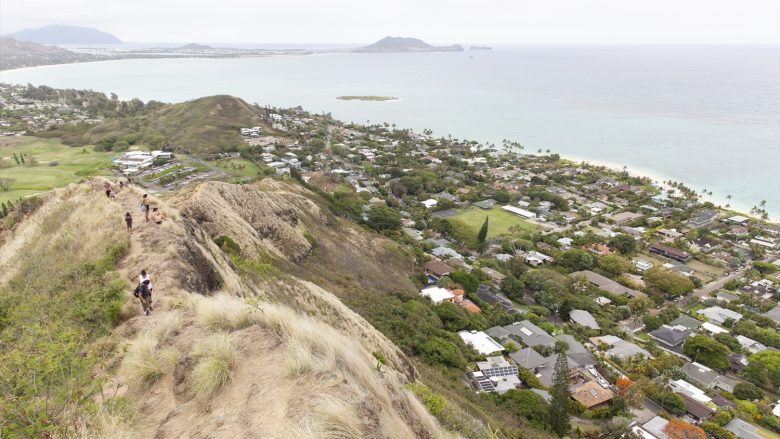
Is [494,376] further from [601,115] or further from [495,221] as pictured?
[601,115]

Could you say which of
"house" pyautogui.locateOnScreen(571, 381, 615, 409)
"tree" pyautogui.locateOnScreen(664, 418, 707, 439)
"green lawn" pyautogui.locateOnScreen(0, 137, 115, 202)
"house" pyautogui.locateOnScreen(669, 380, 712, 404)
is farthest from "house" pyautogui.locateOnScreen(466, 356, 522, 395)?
"green lawn" pyautogui.locateOnScreen(0, 137, 115, 202)

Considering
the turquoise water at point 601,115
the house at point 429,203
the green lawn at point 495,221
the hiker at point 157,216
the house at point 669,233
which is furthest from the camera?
the turquoise water at point 601,115

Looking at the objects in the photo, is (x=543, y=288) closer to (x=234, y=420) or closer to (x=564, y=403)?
(x=564, y=403)

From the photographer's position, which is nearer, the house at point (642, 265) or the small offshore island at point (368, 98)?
the house at point (642, 265)

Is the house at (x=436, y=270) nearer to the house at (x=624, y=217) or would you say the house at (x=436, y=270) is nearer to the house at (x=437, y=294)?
the house at (x=437, y=294)

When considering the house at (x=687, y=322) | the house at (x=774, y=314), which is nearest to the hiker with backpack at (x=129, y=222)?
the house at (x=687, y=322)

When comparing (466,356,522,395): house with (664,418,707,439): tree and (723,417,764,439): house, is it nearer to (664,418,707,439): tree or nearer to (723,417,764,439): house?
(664,418,707,439): tree
